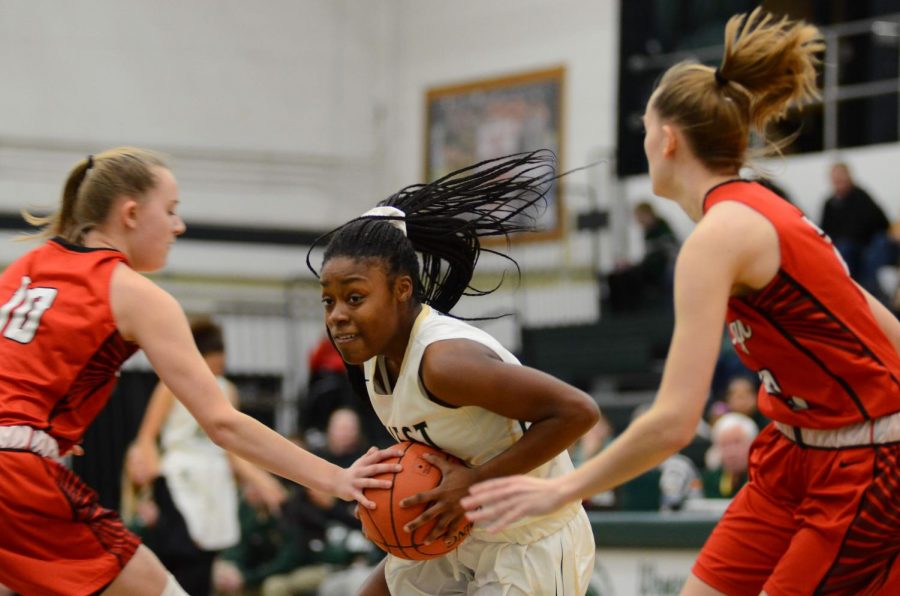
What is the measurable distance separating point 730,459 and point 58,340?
4.86 meters

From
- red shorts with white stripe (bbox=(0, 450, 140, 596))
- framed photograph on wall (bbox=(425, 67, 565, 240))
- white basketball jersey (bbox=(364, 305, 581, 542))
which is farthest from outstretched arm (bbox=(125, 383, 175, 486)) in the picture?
framed photograph on wall (bbox=(425, 67, 565, 240))

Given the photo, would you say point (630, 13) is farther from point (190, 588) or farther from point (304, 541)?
point (190, 588)

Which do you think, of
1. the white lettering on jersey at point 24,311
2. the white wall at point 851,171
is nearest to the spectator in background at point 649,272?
the white wall at point 851,171

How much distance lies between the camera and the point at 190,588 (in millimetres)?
7668

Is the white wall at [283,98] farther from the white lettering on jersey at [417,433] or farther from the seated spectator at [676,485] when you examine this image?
the white lettering on jersey at [417,433]

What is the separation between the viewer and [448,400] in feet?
11.6

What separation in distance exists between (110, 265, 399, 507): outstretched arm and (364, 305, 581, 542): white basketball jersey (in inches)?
5.6

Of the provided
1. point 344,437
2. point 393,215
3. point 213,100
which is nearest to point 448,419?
point 393,215

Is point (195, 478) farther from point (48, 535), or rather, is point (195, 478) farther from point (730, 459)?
point (48, 535)

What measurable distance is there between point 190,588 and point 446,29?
11408 mm

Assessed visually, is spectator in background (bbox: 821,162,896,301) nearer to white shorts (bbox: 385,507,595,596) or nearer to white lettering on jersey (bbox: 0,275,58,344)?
white shorts (bbox: 385,507,595,596)

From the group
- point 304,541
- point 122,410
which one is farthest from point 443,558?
→ point 122,410

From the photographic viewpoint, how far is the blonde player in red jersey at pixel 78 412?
3582mm

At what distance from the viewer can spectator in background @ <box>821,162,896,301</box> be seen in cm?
1177
